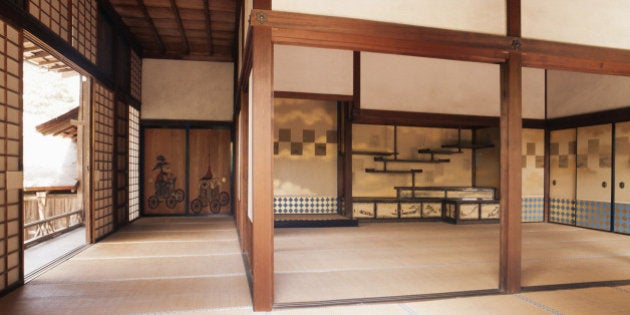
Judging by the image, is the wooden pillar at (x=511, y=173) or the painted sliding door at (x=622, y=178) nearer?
the wooden pillar at (x=511, y=173)

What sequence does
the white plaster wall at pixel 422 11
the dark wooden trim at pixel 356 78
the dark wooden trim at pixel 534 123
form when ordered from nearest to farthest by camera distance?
the white plaster wall at pixel 422 11, the dark wooden trim at pixel 356 78, the dark wooden trim at pixel 534 123

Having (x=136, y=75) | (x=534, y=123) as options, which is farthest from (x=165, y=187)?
Answer: (x=534, y=123)

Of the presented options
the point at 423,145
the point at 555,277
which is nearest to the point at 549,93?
the point at 423,145

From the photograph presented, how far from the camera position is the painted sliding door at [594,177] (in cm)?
612

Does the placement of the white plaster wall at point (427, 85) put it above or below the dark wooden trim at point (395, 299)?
above

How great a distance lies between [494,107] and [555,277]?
4511 millimetres

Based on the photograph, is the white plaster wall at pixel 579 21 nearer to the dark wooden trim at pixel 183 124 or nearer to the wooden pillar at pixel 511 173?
the wooden pillar at pixel 511 173

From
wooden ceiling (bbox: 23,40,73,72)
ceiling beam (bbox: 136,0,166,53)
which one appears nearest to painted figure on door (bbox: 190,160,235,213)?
ceiling beam (bbox: 136,0,166,53)

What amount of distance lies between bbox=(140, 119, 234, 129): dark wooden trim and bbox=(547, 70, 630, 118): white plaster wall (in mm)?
6444

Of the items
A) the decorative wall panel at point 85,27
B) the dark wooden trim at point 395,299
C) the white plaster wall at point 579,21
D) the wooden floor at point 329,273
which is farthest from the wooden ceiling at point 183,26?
the dark wooden trim at point 395,299

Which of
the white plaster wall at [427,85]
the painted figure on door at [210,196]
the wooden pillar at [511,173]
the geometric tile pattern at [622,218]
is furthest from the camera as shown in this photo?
the painted figure on door at [210,196]

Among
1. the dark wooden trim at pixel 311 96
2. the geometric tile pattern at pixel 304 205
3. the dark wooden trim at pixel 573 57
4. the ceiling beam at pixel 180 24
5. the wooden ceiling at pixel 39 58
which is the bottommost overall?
the geometric tile pattern at pixel 304 205

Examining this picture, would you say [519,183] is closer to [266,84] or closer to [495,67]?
[266,84]

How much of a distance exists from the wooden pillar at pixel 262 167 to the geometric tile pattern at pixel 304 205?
4.34 m
